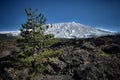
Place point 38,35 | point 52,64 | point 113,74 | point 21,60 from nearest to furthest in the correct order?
point 113,74 < point 21,60 < point 38,35 < point 52,64

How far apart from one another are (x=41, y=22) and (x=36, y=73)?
23.9 feet

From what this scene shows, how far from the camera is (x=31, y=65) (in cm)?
2109

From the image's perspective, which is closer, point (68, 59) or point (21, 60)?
point (21, 60)

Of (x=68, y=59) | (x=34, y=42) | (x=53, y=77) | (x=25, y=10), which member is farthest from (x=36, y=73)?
(x=25, y=10)

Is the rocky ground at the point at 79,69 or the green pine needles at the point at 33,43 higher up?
the green pine needles at the point at 33,43

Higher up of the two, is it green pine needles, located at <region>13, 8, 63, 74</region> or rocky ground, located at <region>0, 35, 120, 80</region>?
green pine needles, located at <region>13, 8, 63, 74</region>

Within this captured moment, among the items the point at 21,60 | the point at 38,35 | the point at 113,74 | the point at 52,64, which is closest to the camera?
the point at 113,74

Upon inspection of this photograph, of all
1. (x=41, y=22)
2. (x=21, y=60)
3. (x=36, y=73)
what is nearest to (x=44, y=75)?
(x=36, y=73)

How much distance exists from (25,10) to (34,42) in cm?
481

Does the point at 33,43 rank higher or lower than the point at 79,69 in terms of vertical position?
higher

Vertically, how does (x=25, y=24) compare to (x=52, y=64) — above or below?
above

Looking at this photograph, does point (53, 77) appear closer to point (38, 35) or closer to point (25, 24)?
point (38, 35)

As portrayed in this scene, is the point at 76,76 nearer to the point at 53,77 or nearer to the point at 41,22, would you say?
the point at 53,77

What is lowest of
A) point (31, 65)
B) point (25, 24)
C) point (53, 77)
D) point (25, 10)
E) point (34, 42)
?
point (53, 77)
